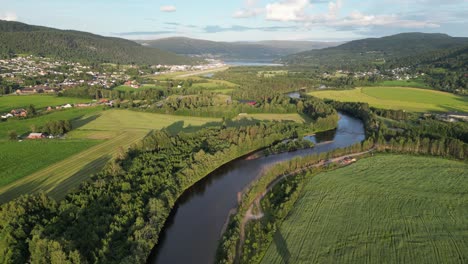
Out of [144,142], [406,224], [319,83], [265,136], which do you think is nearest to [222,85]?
[319,83]

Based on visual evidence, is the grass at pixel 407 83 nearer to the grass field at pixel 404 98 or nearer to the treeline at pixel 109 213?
the grass field at pixel 404 98

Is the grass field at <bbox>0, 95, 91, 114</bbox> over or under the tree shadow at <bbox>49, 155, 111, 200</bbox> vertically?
over

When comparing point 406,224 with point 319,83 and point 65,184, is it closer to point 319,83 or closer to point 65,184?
point 65,184

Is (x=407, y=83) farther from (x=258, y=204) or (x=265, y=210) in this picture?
(x=265, y=210)

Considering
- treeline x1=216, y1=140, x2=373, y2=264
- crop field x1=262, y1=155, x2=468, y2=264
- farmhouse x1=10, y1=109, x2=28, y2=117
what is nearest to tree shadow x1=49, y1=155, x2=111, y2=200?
treeline x1=216, y1=140, x2=373, y2=264

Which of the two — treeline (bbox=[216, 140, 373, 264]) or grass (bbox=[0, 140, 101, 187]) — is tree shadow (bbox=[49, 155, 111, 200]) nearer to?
grass (bbox=[0, 140, 101, 187])
